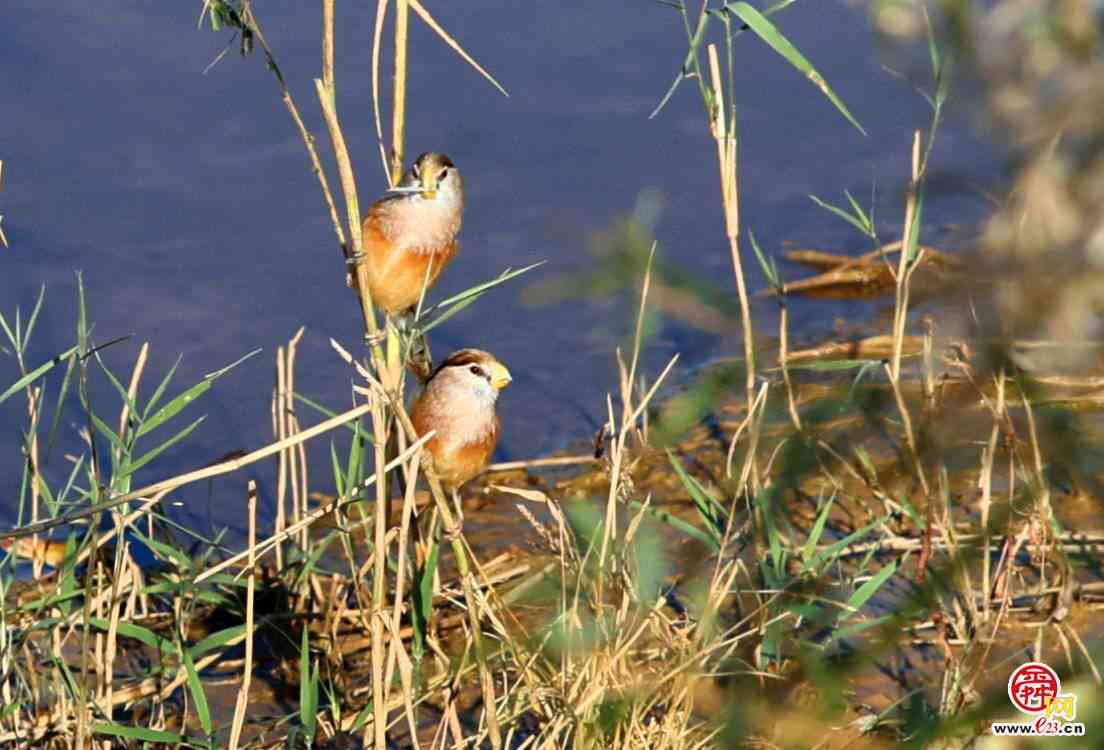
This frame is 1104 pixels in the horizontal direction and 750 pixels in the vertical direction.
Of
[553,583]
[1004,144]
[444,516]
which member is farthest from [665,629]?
[1004,144]

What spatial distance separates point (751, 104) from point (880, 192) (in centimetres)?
94

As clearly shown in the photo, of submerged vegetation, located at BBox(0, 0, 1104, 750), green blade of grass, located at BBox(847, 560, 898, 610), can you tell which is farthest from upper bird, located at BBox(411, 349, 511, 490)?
green blade of grass, located at BBox(847, 560, 898, 610)

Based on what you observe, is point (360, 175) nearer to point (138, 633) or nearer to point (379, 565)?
point (138, 633)

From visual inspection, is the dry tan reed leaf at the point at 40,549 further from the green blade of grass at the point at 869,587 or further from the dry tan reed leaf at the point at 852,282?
the dry tan reed leaf at the point at 852,282

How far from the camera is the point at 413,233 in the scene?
3.88 m

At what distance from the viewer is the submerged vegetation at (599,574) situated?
5.95 feet

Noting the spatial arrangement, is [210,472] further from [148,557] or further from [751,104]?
[751,104]

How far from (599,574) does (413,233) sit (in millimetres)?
1416

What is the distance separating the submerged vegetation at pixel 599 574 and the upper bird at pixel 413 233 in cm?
25

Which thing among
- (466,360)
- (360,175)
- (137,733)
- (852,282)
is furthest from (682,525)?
(360,175)

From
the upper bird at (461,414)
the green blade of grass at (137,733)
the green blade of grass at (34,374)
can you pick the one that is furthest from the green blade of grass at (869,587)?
the green blade of grass at (34,374)

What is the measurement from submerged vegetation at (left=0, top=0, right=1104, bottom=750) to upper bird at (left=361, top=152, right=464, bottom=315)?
0.81ft

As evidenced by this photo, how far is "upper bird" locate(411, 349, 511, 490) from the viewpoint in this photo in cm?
371

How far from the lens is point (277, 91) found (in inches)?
246
